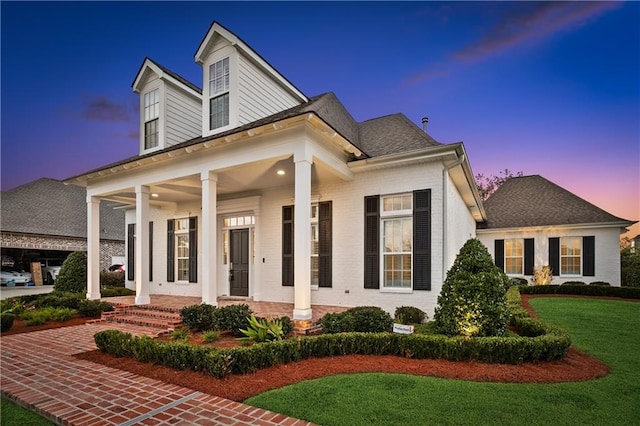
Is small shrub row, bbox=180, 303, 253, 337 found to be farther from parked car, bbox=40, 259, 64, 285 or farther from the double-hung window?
parked car, bbox=40, 259, 64, 285

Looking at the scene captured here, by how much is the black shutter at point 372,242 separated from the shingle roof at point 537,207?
11255mm

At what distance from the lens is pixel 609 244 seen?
46.3 feet

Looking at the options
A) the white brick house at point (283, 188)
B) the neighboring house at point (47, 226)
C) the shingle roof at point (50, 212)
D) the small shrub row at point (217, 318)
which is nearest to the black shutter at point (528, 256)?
the white brick house at point (283, 188)

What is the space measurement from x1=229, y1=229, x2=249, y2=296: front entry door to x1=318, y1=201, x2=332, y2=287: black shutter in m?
2.93

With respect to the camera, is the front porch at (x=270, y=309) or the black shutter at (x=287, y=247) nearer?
the front porch at (x=270, y=309)

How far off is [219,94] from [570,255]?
1642cm

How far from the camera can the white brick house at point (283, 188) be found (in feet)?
24.7

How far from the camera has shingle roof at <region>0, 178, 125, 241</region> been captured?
22156 millimetres

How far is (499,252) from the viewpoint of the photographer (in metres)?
16.8

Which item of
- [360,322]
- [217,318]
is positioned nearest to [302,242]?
[360,322]

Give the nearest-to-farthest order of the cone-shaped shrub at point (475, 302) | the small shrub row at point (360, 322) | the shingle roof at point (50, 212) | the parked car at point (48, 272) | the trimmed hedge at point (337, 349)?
the trimmed hedge at point (337, 349)
the cone-shaped shrub at point (475, 302)
the small shrub row at point (360, 322)
the shingle roof at point (50, 212)
the parked car at point (48, 272)

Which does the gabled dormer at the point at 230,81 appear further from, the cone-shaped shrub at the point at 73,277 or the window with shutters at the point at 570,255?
the window with shutters at the point at 570,255

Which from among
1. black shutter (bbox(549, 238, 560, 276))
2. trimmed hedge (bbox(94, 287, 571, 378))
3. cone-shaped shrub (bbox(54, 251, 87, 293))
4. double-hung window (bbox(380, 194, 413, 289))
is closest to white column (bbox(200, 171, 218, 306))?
trimmed hedge (bbox(94, 287, 571, 378))

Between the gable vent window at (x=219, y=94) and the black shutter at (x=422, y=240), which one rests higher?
the gable vent window at (x=219, y=94)
